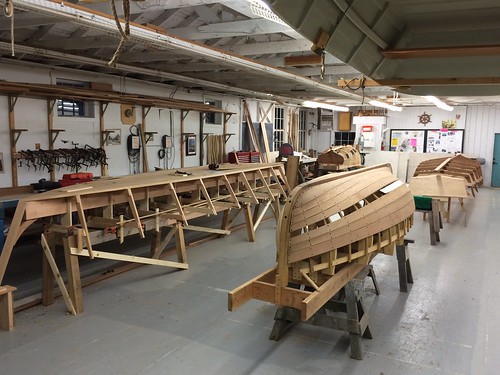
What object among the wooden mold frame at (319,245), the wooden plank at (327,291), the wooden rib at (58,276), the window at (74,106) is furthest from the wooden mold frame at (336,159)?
the wooden rib at (58,276)

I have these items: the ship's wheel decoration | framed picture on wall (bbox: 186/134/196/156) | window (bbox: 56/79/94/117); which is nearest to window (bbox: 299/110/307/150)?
the ship's wheel decoration

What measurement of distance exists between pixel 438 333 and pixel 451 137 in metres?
13.2

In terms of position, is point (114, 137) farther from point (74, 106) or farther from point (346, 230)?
point (346, 230)

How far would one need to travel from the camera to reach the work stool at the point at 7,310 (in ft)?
12.1

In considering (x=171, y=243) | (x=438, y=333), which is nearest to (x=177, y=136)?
(x=171, y=243)

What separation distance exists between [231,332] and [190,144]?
19.4 ft

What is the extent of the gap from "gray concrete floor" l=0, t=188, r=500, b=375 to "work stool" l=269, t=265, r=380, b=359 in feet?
0.29

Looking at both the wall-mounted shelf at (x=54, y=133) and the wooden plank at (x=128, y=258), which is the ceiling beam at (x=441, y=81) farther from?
the wall-mounted shelf at (x=54, y=133)

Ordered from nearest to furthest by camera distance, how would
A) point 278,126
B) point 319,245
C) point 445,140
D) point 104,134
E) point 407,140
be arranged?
point 319,245, point 104,134, point 278,126, point 445,140, point 407,140

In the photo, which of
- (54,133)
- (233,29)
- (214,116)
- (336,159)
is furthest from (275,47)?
(336,159)

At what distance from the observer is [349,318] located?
129 inches

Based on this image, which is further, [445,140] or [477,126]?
[445,140]

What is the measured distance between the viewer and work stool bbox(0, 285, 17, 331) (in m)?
3.68

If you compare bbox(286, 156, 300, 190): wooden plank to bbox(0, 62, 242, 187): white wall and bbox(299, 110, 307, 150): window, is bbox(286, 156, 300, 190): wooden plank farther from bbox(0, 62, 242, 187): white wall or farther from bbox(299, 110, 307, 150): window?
bbox(299, 110, 307, 150): window
